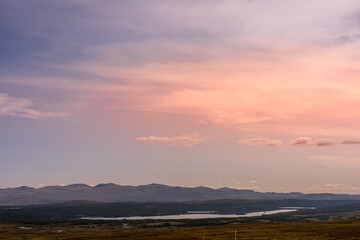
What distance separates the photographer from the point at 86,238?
125 metres

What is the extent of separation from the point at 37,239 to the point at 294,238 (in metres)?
78.6

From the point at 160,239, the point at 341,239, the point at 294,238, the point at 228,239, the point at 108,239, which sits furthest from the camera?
the point at 108,239

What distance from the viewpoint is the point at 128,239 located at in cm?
10994

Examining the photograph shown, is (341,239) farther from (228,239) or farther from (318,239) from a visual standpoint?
(228,239)

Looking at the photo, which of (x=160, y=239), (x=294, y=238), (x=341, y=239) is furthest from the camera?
(x=160, y=239)

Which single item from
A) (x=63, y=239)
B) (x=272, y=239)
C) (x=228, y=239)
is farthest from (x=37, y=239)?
(x=272, y=239)

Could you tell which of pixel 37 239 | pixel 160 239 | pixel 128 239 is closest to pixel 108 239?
pixel 128 239

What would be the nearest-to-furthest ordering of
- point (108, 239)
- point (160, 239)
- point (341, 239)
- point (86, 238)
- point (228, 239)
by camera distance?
point (341, 239)
point (228, 239)
point (160, 239)
point (108, 239)
point (86, 238)

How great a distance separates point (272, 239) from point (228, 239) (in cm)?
1140

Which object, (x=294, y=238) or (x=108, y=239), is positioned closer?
(x=294, y=238)

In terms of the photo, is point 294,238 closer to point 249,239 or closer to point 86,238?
point 249,239

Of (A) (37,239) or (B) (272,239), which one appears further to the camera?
(A) (37,239)

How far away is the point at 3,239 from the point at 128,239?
44.6m

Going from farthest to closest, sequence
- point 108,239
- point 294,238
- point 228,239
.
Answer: point 108,239 → point 228,239 → point 294,238
